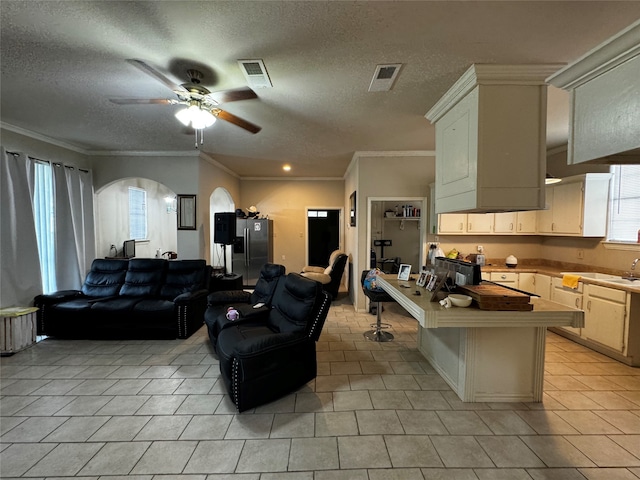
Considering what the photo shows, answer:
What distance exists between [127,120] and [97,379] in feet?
9.43

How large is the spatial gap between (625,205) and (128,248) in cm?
813

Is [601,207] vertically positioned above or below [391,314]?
above

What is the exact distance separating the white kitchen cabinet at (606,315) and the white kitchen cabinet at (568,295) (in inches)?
3.0

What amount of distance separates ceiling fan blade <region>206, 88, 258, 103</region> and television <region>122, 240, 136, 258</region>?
4624mm

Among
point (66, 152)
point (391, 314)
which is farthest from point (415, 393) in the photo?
point (66, 152)

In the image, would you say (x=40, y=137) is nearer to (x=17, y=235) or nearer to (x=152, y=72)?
(x=17, y=235)

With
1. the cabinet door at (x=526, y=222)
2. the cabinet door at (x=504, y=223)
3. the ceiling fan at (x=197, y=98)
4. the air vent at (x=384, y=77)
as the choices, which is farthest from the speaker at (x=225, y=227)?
the cabinet door at (x=526, y=222)

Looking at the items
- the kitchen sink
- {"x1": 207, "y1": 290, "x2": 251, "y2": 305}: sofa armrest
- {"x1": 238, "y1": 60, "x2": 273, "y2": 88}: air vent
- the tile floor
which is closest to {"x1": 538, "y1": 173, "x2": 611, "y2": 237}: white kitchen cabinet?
the kitchen sink

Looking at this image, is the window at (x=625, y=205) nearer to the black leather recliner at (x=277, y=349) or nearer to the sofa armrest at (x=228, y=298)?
the black leather recliner at (x=277, y=349)

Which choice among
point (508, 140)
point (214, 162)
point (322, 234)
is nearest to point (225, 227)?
point (214, 162)

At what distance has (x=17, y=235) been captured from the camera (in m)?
3.53

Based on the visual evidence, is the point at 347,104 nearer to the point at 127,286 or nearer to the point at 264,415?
the point at 264,415

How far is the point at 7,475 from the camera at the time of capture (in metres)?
1.70

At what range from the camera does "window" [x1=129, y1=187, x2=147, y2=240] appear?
6352 millimetres
